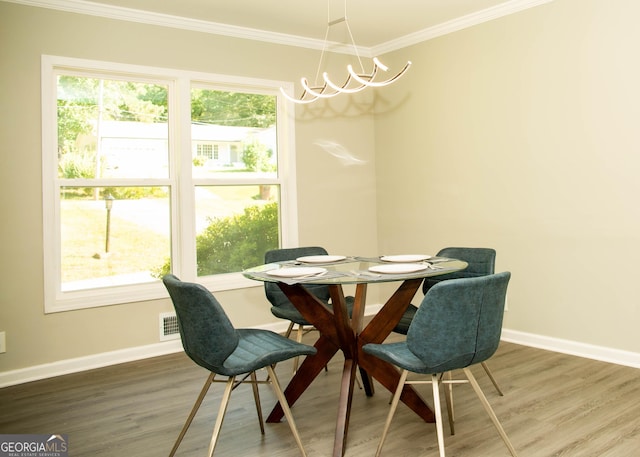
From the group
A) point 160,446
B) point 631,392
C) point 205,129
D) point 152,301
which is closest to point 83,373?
point 152,301

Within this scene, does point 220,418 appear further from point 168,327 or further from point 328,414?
point 168,327

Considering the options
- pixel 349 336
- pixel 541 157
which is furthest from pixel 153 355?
pixel 541 157

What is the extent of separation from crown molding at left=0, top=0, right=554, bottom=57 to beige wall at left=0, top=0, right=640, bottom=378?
6 centimetres

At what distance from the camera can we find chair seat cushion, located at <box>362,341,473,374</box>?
235 centimetres

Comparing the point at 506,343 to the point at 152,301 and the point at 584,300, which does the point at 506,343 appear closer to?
the point at 584,300

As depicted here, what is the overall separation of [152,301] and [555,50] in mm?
3587

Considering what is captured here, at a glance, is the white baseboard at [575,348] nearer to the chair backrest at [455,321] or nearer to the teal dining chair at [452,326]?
the teal dining chair at [452,326]

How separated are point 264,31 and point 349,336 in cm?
302

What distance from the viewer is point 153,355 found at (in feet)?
14.4

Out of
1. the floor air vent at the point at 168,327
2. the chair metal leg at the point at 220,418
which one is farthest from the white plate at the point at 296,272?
the floor air vent at the point at 168,327

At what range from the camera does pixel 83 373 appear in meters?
4.02

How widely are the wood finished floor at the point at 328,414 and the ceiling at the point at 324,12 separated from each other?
268 cm

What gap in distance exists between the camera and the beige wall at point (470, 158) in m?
3.83

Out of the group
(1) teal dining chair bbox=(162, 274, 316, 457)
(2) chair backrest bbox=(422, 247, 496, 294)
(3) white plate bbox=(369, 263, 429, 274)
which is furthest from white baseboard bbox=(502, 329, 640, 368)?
(1) teal dining chair bbox=(162, 274, 316, 457)
